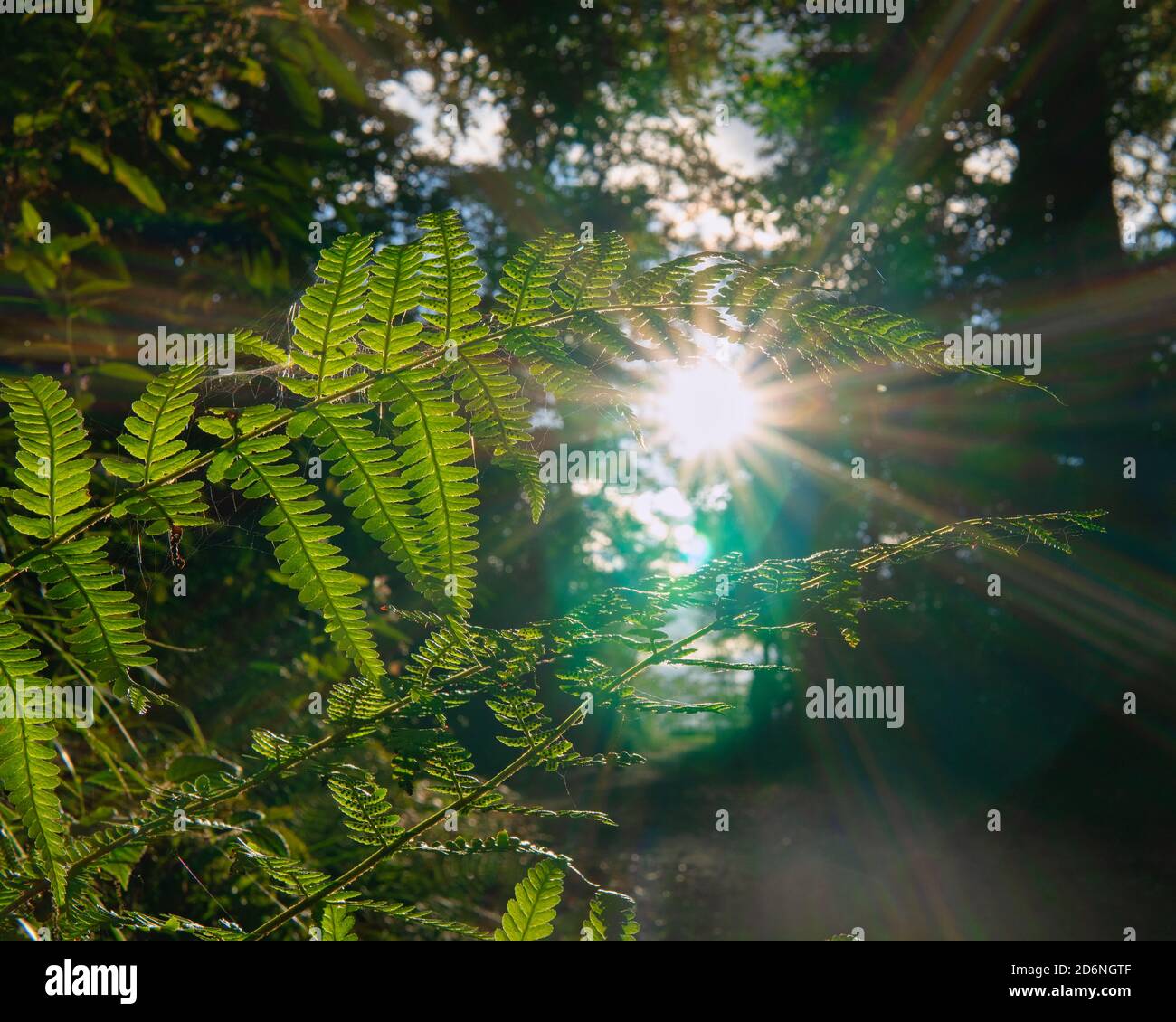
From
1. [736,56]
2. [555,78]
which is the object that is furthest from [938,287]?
[555,78]

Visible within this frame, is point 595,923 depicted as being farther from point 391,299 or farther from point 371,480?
point 391,299

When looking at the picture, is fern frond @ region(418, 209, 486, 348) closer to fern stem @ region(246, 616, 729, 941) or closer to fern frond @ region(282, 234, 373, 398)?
fern frond @ region(282, 234, 373, 398)

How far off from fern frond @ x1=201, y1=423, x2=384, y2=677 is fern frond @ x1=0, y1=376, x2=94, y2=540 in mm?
128

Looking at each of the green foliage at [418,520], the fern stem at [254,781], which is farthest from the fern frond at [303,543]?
the fern stem at [254,781]

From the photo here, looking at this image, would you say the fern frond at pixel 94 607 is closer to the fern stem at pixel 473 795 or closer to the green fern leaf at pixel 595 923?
the fern stem at pixel 473 795

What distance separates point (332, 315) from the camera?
73 centimetres

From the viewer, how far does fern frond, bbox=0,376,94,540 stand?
27.5 inches

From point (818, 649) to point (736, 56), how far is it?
9.56 meters

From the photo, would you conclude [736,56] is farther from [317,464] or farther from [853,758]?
[853,758]

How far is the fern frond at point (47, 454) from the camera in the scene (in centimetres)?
70

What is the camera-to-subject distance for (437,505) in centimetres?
75

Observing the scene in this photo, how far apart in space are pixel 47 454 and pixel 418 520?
0.34 meters

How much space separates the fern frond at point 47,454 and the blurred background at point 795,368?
25.2 inches

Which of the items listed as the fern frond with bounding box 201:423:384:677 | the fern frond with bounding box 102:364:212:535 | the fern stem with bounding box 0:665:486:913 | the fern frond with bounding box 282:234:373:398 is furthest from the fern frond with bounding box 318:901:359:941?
the fern frond with bounding box 282:234:373:398
